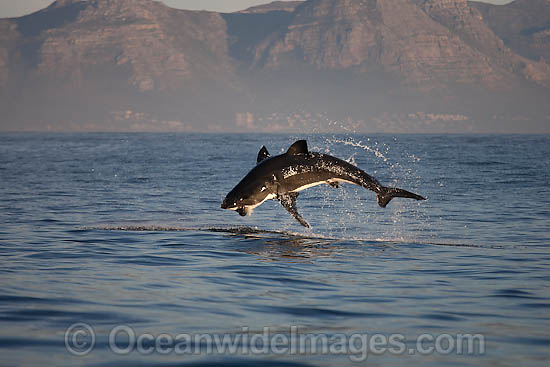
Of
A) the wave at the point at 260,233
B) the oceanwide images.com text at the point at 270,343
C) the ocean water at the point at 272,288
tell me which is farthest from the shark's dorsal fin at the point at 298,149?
the oceanwide images.com text at the point at 270,343

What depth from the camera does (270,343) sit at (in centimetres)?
777

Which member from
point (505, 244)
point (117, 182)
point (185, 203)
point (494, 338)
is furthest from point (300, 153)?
point (117, 182)

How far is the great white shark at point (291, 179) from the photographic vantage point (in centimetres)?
1480

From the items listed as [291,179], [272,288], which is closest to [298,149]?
[291,179]

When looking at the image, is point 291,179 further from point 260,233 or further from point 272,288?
point 272,288

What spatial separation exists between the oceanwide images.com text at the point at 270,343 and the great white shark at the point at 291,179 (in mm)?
6609

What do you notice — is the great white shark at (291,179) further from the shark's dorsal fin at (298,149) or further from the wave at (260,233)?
the wave at (260,233)

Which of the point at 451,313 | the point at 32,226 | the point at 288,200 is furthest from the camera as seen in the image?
the point at 32,226

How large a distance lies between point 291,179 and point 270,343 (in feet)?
24.6

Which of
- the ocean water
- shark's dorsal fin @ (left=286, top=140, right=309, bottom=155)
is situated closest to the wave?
the ocean water

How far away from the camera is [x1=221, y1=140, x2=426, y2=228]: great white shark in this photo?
14805 millimetres

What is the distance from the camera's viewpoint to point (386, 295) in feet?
33.8

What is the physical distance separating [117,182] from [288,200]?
2370 centimetres

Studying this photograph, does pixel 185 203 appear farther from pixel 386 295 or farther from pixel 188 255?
pixel 386 295
